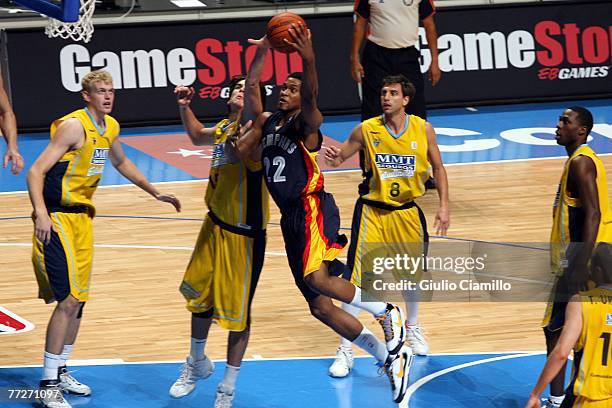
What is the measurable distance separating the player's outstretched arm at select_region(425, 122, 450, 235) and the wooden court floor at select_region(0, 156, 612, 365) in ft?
3.63

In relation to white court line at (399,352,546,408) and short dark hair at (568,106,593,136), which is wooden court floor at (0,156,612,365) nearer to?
white court line at (399,352,546,408)

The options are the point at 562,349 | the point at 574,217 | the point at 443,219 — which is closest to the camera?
the point at 562,349

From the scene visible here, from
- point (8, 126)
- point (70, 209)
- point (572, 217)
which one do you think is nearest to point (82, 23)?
point (8, 126)

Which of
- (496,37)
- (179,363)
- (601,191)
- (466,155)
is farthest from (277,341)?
(496,37)

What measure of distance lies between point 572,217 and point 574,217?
0.01 m

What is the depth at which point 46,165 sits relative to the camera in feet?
24.5

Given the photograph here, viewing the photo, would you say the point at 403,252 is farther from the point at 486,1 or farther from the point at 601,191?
the point at 486,1

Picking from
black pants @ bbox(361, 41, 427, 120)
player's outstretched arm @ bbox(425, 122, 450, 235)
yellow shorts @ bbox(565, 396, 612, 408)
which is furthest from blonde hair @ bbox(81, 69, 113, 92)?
black pants @ bbox(361, 41, 427, 120)

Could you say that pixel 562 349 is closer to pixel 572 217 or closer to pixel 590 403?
pixel 590 403

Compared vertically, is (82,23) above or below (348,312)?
above

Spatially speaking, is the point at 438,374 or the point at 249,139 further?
the point at 438,374

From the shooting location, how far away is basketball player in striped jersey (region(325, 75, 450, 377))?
27.5 feet

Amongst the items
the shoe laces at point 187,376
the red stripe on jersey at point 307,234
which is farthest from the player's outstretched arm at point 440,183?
the shoe laces at point 187,376

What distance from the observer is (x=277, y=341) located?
9023mm
